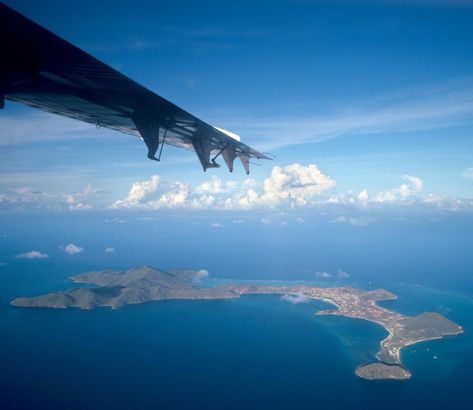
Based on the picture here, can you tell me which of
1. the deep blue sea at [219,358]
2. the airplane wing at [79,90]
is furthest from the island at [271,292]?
the airplane wing at [79,90]

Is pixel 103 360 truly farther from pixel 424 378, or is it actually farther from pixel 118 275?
pixel 118 275

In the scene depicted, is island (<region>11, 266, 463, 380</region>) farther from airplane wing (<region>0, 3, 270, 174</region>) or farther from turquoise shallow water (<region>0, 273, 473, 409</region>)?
airplane wing (<region>0, 3, 270, 174</region>)

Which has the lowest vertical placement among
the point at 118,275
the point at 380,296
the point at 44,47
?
the point at 118,275

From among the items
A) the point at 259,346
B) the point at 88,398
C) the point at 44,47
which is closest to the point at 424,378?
the point at 259,346

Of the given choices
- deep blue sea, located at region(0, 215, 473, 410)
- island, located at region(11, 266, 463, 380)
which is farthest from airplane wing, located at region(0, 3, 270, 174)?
island, located at region(11, 266, 463, 380)

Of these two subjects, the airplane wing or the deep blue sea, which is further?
the deep blue sea

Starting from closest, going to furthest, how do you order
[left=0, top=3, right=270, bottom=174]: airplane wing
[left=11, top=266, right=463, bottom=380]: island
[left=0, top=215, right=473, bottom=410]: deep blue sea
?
[left=0, top=3, right=270, bottom=174]: airplane wing < [left=0, top=215, right=473, bottom=410]: deep blue sea < [left=11, top=266, right=463, bottom=380]: island

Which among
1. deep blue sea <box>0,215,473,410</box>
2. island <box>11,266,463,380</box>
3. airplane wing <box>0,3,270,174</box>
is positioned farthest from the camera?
island <box>11,266,463,380</box>
